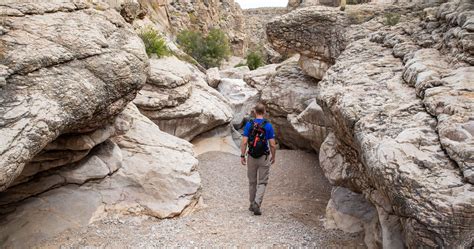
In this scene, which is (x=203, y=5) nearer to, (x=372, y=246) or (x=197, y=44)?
(x=197, y=44)

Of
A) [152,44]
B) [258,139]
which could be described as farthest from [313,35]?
[258,139]

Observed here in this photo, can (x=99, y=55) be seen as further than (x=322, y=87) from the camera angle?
No

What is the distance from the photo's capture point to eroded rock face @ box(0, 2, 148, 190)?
4.61 m

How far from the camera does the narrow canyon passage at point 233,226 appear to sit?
6012mm

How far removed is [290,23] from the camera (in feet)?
37.5

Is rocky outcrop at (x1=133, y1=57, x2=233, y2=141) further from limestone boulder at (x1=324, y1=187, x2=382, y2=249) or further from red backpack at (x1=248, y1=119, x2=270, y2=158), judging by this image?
limestone boulder at (x1=324, y1=187, x2=382, y2=249)

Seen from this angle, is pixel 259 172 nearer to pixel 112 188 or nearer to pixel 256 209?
pixel 256 209

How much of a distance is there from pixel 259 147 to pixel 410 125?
295cm

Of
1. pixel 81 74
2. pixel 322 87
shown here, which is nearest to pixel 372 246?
pixel 322 87

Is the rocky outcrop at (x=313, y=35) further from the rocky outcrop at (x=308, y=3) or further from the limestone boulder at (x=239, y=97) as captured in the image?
the rocky outcrop at (x=308, y=3)

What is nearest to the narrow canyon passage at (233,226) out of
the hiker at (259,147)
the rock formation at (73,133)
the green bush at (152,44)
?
the rock formation at (73,133)

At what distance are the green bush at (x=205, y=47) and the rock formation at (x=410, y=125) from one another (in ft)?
64.4

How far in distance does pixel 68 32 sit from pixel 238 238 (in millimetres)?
4107

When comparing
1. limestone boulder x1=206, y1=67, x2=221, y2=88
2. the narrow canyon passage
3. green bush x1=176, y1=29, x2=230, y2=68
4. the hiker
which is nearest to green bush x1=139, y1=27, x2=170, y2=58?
the narrow canyon passage
